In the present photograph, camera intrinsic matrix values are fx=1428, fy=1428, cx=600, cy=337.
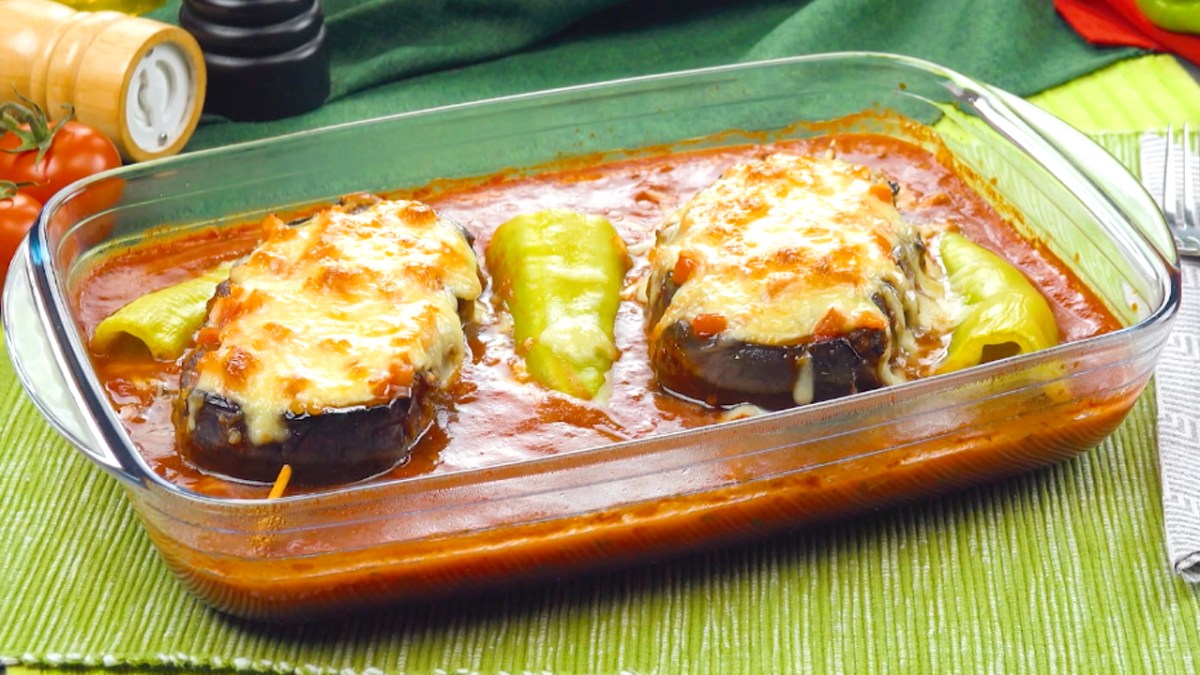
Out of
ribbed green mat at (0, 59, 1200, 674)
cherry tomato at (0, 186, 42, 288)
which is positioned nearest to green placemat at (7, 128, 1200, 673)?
ribbed green mat at (0, 59, 1200, 674)

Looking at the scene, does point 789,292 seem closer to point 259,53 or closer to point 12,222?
point 12,222

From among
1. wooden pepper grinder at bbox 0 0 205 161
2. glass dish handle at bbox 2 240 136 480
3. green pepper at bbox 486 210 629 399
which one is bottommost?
wooden pepper grinder at bbox 0 0 205 161

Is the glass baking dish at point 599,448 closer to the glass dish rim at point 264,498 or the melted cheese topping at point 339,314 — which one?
the glass dish rim at point 264,498

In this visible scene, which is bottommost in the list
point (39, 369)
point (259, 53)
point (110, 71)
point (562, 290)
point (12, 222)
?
point (12, 222)

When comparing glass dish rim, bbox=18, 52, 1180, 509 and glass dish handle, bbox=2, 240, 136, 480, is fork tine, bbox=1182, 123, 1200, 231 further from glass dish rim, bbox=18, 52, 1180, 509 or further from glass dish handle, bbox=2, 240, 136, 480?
glass dish handle, bbox=2, 240, 136, 480

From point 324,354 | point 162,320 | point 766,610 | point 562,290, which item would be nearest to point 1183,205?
point 562,290

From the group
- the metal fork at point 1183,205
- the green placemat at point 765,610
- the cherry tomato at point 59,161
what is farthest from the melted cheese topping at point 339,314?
the metal fork at point 1183,205
